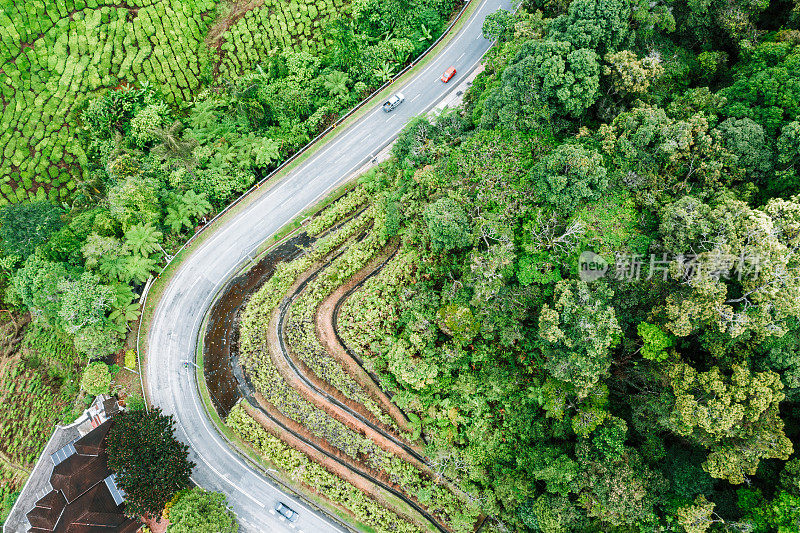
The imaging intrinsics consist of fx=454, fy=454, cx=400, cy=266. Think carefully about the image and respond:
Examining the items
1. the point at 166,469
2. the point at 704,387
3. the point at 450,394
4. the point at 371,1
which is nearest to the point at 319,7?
the point at 371,1

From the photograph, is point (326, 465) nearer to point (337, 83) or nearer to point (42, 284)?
point (42, 284)

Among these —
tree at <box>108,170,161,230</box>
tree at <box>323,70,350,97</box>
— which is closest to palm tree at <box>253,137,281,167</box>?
tree at <box>323,70,350,97</box>

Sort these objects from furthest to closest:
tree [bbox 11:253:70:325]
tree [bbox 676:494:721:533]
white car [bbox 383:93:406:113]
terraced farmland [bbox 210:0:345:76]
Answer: terraced farmland [bbox 210:0:345:76]
white car [bbox 383:93:406:113]
tree [bbox 11:253:70:325]
tree [bbox 676:494:721:533]

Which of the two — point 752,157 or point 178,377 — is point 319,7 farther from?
point 752,157

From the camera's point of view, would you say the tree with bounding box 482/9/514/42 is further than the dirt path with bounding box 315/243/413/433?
Yes

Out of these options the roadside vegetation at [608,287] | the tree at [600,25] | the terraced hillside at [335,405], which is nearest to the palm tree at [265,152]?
the terraced hillside at [335,405]

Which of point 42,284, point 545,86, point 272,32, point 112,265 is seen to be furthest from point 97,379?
point 545,86

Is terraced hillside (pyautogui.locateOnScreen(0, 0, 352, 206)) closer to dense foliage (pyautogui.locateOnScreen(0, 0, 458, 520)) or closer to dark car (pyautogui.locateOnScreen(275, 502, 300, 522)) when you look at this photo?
dense foliage (pyautogui.locateOnScreen(0, 0, 458, 520))
